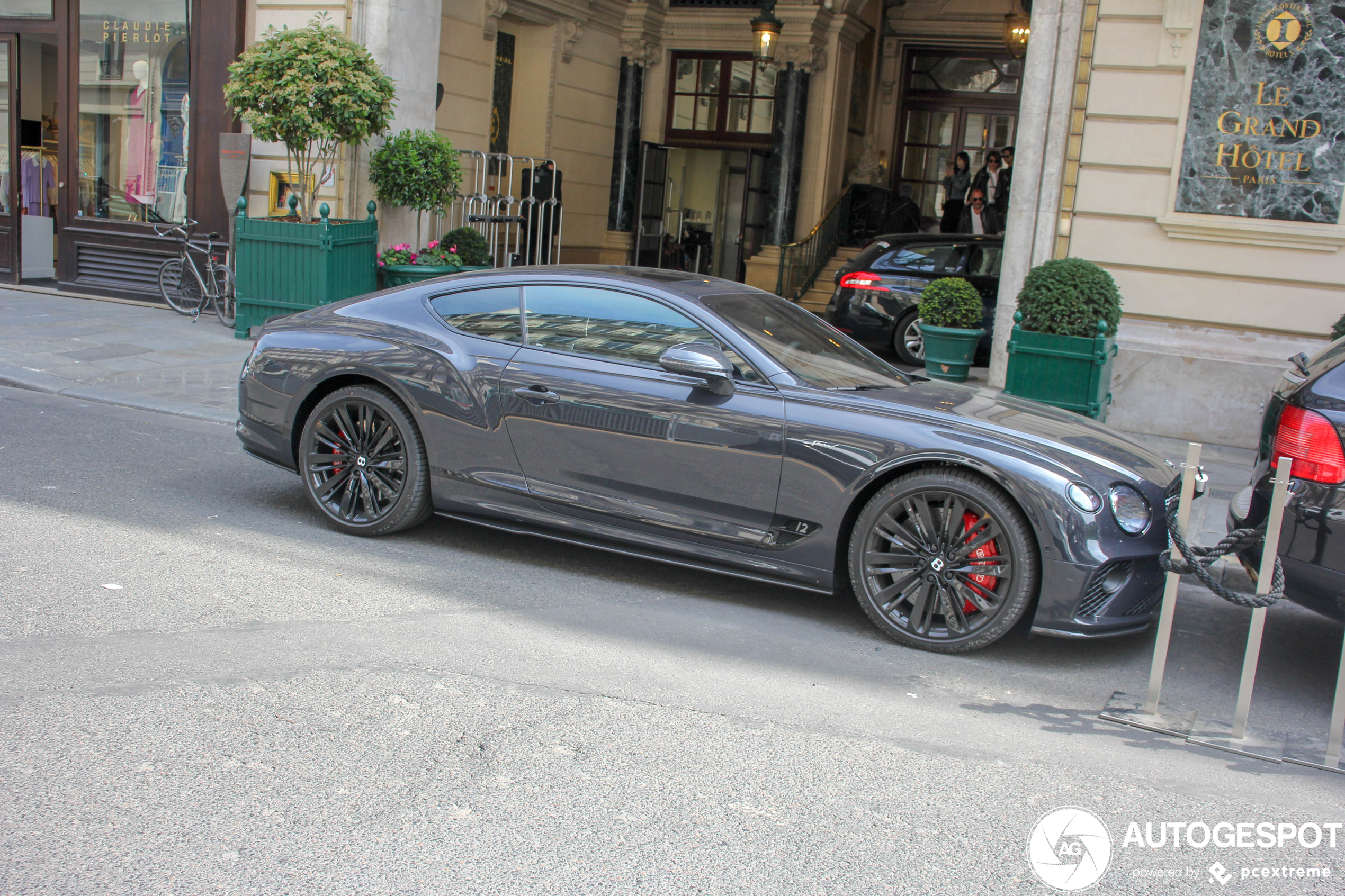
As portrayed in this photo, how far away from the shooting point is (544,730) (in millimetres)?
3736

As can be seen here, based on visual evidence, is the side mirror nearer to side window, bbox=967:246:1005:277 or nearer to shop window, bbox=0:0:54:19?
side window, bbox=967:246:1005:277

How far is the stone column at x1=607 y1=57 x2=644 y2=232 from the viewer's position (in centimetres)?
1928

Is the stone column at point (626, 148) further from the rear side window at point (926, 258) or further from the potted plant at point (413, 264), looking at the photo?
the rear side window at point (926, 258)

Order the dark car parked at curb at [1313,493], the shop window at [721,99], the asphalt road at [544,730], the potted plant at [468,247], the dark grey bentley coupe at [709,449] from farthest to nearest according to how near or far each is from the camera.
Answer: the shop window at [721,99]
the potted plant at [468,247]
the dark grey bentley coupe at [709,449]
the dark car parked at curb at [1313,493]
the asphalt road at [544,730]

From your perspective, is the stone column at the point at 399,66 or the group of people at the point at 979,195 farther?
the group of people at the point at 979,195

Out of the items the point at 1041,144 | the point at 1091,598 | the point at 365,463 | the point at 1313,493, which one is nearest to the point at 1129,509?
the point at 1091,598

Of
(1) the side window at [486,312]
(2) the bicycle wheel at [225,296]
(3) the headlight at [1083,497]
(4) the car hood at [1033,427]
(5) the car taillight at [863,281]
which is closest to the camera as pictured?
(3) the headlight at [1083,497]

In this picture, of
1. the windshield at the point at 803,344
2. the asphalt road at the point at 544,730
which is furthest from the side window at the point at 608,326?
the asphalt road at the point at 544,730

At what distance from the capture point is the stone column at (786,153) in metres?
17.9

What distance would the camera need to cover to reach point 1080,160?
33.9 feet

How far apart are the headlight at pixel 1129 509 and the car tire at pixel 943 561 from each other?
1.20 feet

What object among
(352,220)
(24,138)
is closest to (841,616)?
(352,220)

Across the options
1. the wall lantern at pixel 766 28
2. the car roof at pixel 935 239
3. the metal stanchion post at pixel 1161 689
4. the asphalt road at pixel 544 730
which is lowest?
the asphalt road at pixel 544 730

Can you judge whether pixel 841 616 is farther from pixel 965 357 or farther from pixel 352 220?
pixel 352 220
